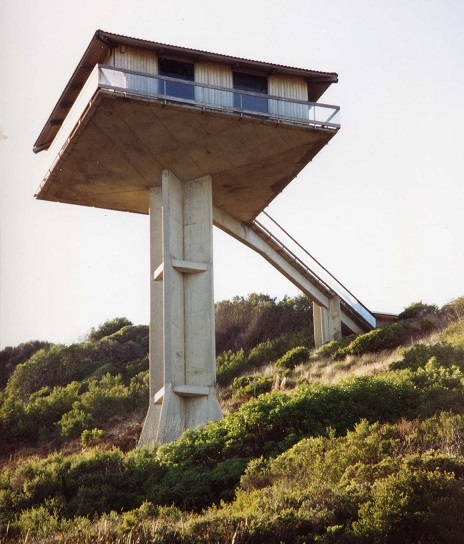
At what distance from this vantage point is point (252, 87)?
30.3m

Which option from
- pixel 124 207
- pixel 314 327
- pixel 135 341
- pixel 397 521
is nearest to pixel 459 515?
pixel 397 521

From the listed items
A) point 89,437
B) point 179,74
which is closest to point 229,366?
point 89,437

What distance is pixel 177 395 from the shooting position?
28.4m

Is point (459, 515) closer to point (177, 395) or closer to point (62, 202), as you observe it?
point (177, 395)

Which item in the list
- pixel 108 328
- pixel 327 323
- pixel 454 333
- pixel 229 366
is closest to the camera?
pixel 454 333

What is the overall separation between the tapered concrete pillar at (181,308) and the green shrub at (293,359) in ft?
26.5

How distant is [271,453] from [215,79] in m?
12.0

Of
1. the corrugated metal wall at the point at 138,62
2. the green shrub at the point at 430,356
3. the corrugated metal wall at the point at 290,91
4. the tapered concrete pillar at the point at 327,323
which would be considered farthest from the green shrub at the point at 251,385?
the corrugated metal wall at the point at 138,62

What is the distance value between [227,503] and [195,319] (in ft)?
34.0

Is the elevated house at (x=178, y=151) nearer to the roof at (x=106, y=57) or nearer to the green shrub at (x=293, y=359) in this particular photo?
the roof at (x=106, y=57)

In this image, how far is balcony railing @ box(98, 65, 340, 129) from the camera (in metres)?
27.0

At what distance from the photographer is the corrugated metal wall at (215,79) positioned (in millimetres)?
28297

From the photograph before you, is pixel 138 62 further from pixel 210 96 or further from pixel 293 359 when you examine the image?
pixel 293 359

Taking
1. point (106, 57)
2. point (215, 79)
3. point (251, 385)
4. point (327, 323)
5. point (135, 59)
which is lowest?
point (251, 385)
